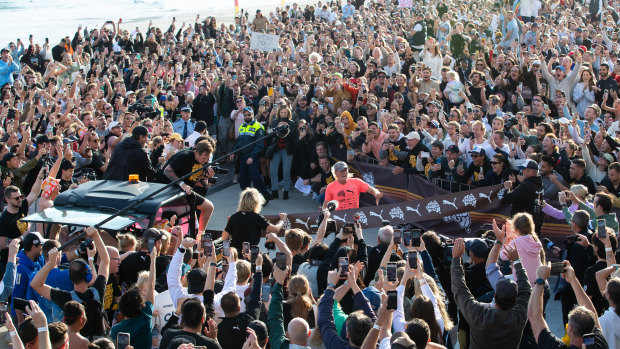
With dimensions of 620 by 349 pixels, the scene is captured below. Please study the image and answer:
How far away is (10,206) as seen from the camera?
→ 10023 millimetres

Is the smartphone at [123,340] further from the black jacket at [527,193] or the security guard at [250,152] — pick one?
the security guard at [250,152]

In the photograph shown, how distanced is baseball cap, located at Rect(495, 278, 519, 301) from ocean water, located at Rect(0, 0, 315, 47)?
26.7 metres

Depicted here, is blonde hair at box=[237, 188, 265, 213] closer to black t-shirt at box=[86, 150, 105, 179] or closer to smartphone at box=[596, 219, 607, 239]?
smartphone at box=[596, 219, 607, 239]

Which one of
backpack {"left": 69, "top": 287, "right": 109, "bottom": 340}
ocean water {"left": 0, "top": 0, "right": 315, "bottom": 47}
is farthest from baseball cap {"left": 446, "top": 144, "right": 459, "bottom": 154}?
ocean water {"left": 0, "top": 0, "right": 315, "bottom": 47}

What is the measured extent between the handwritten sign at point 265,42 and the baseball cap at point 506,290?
1527 cm

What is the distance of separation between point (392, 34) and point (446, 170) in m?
11.9

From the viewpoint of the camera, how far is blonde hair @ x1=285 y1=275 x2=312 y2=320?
257 inches

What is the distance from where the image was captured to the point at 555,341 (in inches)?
223

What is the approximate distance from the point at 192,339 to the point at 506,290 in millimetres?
2198

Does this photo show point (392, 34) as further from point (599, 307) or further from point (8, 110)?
point (599, 307)

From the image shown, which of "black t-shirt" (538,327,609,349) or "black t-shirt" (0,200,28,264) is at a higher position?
"black t-shirt" (538,327,609,349)

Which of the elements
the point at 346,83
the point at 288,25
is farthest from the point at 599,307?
the point at 288,25

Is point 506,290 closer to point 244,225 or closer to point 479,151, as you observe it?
point 244,225

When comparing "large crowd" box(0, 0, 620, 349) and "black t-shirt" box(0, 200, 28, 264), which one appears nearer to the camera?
"large crowd" box(0, 0, 620, 349)
